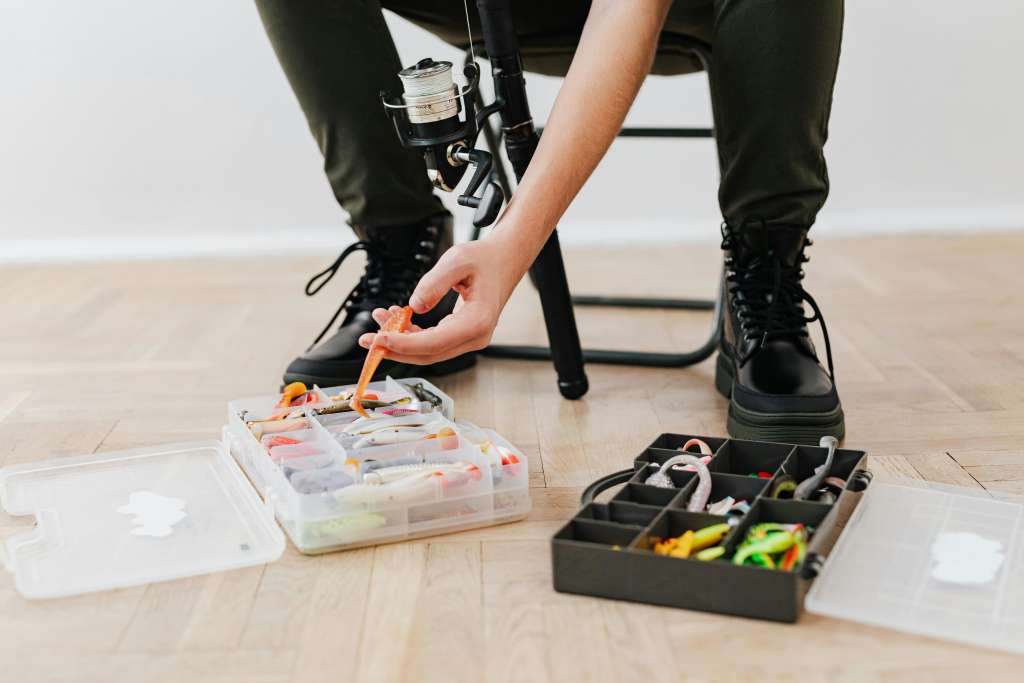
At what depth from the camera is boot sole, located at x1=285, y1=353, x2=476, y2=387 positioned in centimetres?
137

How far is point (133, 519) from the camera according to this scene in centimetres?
101

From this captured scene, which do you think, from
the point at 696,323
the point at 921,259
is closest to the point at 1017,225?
the point at 921,259

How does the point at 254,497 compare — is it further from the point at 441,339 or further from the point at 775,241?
the point at 775,241

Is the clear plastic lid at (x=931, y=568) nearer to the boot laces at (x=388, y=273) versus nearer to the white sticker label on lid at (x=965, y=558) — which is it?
the white sticker label on lid at (x=965, y=558)

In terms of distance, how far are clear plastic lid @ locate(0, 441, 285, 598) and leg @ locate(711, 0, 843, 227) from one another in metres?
0.63

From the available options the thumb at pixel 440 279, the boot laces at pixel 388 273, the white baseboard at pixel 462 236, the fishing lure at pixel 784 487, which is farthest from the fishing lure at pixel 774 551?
the white baseboard at pixel 462 236

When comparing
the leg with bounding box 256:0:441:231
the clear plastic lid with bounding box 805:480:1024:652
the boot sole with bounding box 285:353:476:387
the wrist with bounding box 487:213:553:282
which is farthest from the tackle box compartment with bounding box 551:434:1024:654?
the leg with bounding box 256:0:441:231

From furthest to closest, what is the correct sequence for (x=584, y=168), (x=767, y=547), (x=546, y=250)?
1. (x=546, y=250)
2. (x=584, y=168)
3. (x=767, y=547)

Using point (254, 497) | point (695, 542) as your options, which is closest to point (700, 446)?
point (695, 542)

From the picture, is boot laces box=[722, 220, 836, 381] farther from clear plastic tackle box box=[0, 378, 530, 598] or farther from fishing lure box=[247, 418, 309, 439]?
fishing lure box=[247, 418, 309, 439]

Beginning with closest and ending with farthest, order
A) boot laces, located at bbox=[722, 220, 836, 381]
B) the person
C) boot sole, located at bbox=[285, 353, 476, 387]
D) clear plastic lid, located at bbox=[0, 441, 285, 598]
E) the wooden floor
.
Result: 1. the wooden floor
2. clear plastic lid, located at bbox=[0, 441, 285, 598]
3. the person
4. boot laces, located at bbox=[722, 220, 836, 381]
5. boot sole, located at bbox=[285, 353, 476, 387]

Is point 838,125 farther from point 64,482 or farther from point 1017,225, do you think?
point 64,482

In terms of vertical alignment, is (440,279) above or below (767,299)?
above

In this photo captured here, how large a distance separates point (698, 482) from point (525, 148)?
1.48ft
